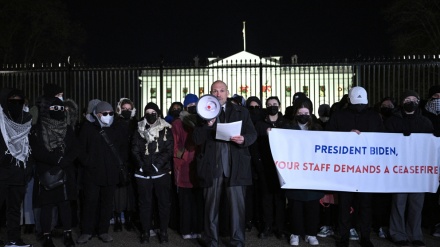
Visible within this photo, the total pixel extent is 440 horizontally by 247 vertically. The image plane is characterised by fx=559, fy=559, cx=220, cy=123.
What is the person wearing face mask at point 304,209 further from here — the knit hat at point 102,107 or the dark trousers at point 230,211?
the knit hat at point 102,107

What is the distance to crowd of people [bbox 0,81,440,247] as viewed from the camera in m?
7.00

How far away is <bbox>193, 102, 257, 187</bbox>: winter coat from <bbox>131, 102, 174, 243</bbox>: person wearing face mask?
2.87 ft

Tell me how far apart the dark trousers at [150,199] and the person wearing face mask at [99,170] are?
460mm

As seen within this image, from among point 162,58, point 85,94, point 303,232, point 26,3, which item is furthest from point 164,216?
point 26,3

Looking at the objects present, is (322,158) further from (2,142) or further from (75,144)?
(2,142)

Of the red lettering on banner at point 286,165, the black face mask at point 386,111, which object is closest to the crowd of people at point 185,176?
the red lettering on banner at point 286,165

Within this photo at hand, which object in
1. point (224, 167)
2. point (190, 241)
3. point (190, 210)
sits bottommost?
point (190, 241)

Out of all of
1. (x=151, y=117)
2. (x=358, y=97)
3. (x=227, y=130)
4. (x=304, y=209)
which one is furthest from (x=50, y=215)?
(x=358, y=97)

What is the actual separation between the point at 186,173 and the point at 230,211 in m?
1.31

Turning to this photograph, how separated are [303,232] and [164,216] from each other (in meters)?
1.90

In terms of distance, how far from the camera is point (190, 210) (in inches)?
319

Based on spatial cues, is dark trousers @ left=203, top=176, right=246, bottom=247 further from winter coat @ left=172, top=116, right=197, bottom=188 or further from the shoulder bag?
the shoulder bag

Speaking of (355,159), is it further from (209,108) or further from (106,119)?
(106,119)

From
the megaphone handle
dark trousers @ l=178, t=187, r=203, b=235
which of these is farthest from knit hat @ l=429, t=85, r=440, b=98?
dark trousers @ l=178, t=187, r=203, b=235
